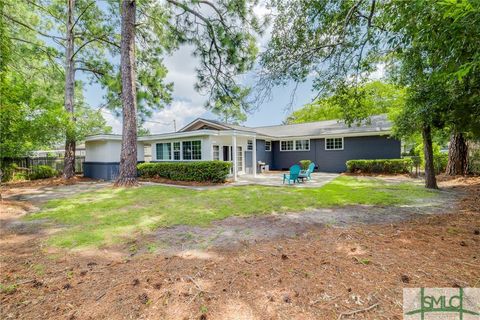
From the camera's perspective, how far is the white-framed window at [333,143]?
54.2 feet

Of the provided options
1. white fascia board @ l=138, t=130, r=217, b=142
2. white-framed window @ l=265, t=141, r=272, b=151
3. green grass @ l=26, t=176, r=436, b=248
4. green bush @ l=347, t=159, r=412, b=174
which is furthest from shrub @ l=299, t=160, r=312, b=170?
green grass @ l=26, t=176, r=436, b=248

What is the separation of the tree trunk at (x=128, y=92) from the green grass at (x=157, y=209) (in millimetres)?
2514

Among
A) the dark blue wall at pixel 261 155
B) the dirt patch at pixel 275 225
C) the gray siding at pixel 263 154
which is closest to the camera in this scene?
the dirt patch at pixel 275 225

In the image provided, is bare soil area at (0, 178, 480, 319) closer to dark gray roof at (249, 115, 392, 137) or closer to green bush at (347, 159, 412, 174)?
green bush at (347, 159, 412, 174)

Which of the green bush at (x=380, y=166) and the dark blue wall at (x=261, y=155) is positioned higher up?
the dark blue wall at (x=261, y=155)

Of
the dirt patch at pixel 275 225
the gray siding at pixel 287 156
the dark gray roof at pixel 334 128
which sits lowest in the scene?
the dirt patch at pixel 275 225

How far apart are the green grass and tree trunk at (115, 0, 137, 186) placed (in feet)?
8.25

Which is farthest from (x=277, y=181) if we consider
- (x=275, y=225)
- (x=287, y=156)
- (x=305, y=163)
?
(x=275, y=225)

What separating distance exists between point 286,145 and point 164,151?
32.0 feet

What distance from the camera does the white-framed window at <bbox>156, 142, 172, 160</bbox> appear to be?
15203 millimetres

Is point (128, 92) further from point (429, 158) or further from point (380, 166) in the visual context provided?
point (380, 166)

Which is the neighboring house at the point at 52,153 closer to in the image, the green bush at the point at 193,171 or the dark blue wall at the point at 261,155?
the green bush at the point at 193,171

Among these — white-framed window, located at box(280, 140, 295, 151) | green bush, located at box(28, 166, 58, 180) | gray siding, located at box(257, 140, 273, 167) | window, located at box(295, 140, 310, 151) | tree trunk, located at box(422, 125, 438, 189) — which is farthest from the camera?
white-framed window, located at box(280, 140, 295, 151)

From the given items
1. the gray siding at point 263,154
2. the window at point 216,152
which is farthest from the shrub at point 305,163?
the window at point 216,152
